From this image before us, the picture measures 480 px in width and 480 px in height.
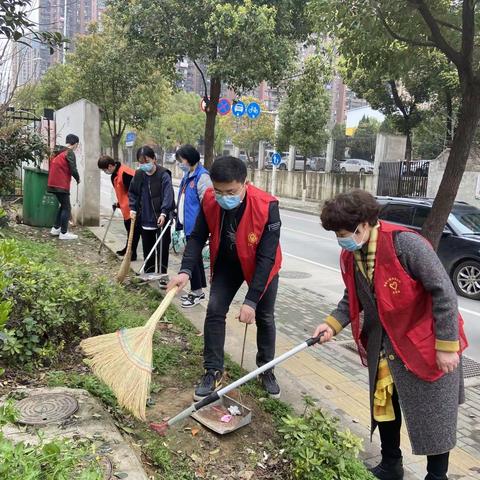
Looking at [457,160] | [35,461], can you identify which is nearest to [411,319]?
[35,461]

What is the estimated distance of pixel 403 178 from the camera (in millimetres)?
20016

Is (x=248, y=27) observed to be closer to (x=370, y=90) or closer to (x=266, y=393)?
(x=266, y=393)

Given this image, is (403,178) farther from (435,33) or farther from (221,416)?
(221,416)

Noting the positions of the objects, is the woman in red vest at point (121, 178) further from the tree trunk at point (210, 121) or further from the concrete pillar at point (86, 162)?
the tree trunk at point (210, 121)

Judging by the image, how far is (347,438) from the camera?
2.62 metres

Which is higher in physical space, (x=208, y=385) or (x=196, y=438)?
(x=208, y=385)

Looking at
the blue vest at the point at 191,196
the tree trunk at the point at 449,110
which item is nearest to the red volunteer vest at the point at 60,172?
the blue vest at the point at 191,196

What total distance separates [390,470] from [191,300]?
3.19 metres

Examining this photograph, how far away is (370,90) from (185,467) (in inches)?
743

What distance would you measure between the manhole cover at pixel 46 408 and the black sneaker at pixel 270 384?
50.7 inches

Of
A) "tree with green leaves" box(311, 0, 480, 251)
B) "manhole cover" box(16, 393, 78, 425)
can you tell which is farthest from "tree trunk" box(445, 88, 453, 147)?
"manhole cover" box(16, 393, 78, 425)

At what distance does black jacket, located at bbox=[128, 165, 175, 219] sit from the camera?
6254mm

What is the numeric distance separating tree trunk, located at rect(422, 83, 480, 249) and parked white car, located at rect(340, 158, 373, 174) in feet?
61.3

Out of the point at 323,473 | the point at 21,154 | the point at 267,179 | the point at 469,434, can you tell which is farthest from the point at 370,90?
the point at 323,473
